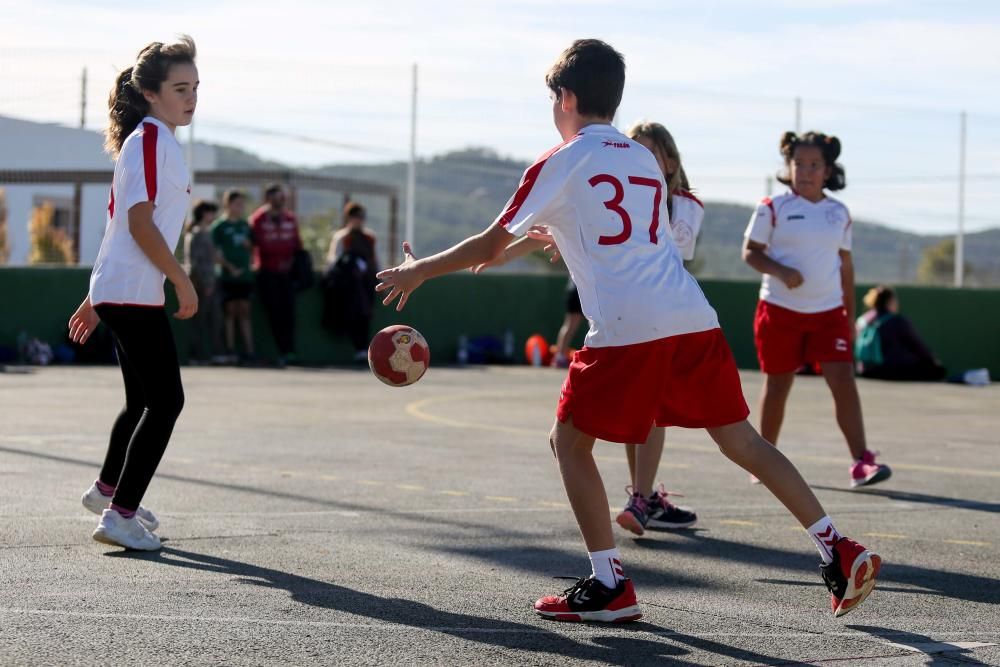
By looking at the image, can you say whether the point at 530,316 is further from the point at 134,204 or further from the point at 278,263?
the point at 134,204

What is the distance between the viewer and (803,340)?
8680 millimetres

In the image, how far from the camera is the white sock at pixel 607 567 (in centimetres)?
496

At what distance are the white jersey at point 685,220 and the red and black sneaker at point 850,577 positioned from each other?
2.28m

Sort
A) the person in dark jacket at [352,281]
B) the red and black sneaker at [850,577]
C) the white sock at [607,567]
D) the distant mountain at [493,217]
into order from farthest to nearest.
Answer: the distant mountain at [493,217], the person in dark jacket at [352,281], the white sock at [607,567], the red and black sneaker at [850,577]

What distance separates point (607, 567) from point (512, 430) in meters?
6.67

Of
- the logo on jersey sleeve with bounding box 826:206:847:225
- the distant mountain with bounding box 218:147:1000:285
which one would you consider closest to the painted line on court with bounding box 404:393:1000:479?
the logo on jersey sleeve with bounding box 826:206:847:225

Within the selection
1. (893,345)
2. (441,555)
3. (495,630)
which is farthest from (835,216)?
(893,345)

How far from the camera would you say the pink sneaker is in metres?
8.48

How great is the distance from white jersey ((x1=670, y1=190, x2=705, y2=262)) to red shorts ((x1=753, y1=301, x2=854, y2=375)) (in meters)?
1.81

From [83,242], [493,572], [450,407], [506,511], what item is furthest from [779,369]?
[83,242]

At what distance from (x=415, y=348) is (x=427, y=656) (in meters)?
1.50

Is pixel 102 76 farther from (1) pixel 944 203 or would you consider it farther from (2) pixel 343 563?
(2) pixel 343 563

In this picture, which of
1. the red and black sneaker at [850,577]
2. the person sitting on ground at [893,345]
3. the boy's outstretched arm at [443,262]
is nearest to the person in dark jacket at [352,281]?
the person sitting on ground at [893,345]

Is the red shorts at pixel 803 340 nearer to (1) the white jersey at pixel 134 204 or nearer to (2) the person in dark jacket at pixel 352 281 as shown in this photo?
(1) the white jersey at pixel 134 204
